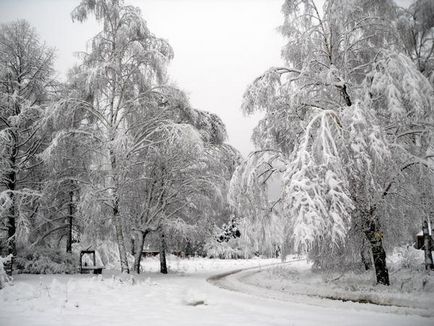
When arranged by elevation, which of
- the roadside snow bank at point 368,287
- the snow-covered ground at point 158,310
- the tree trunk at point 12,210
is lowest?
the roadside snow bank at point 368,287

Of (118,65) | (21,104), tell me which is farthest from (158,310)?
(21,104)

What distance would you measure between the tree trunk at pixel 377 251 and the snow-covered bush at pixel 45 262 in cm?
1339

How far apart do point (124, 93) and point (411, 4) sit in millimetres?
12722

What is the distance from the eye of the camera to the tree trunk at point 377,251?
10.1m

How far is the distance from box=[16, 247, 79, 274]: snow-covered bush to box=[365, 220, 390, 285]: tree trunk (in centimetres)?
1339

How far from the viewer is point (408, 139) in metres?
10.9

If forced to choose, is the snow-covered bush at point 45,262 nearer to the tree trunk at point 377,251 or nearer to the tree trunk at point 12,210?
the tree trunk at point 12,210

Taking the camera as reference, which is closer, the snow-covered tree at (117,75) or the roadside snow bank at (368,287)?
the roadside snow bank at (368,287)

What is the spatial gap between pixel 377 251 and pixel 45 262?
542 inches

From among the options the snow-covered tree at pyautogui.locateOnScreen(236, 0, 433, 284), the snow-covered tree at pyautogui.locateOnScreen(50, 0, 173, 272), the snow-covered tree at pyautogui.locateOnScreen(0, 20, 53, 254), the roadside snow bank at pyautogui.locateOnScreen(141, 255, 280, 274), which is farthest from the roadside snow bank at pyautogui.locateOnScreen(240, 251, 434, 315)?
the snow-covered tree at pyautogui.locateOnScreen(0, 20, 53, 254)

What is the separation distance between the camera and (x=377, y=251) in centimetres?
1041

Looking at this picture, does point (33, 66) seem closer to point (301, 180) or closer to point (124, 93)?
point (124, 93)

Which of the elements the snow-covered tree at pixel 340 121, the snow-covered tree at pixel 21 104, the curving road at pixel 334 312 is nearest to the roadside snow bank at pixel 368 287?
the curving road at pixel 334 312

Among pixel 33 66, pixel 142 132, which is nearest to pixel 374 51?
pixel 142 132
